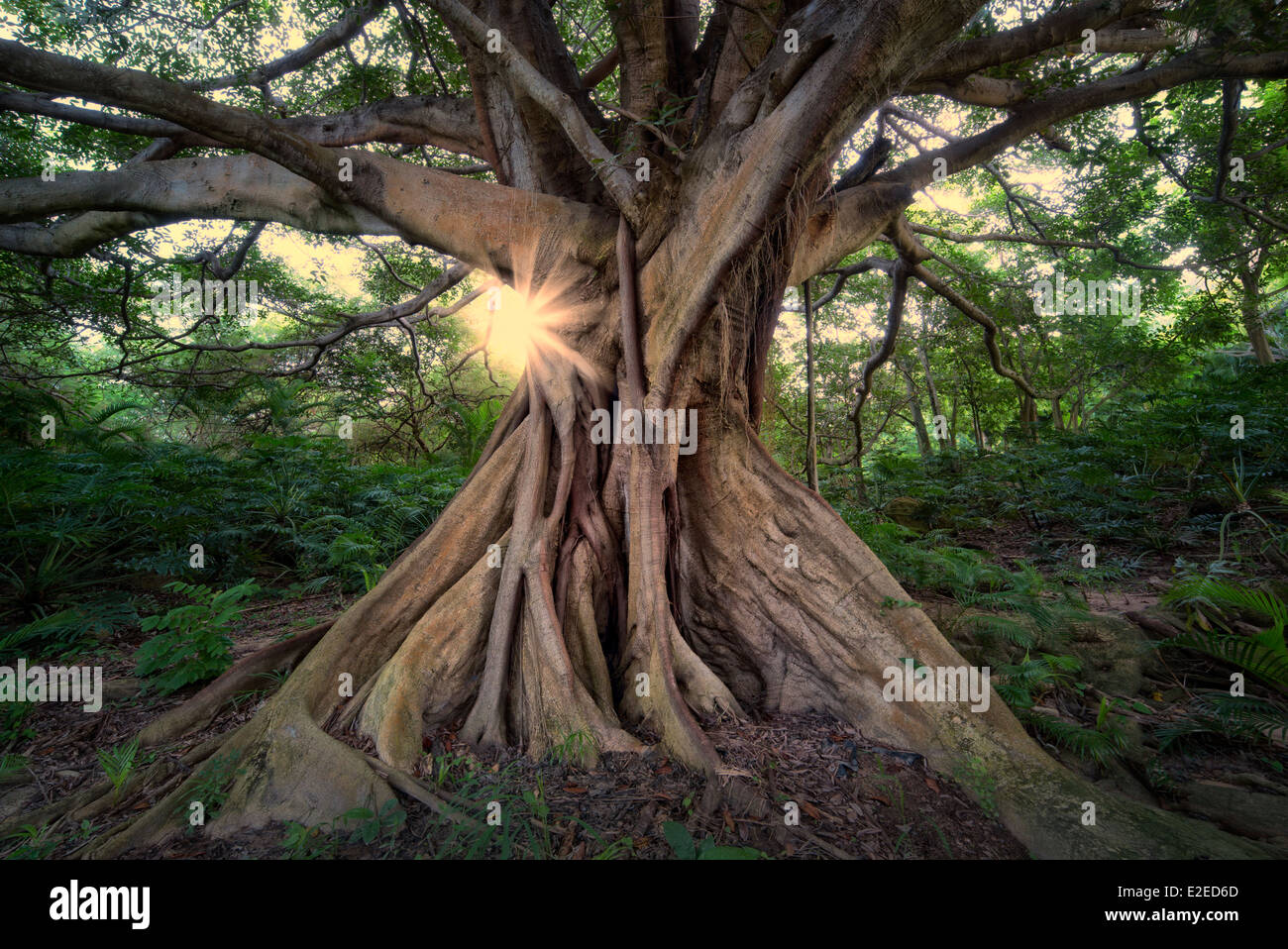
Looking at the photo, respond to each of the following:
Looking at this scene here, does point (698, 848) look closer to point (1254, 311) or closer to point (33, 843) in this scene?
point (33, 843)

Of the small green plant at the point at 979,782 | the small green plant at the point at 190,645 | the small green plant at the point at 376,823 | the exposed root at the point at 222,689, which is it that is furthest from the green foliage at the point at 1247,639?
the small green plant at the point at 190,645

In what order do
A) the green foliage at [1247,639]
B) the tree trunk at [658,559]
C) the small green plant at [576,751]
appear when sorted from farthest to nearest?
the green foliage at [1247,639] < the small green plant at [576,751] < the tree trunk at [658,559]

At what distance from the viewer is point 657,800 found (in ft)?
7.70

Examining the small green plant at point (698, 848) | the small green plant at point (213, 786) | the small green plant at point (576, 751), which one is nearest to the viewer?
the small green plant at point (698, 848)

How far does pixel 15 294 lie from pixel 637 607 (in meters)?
7.67

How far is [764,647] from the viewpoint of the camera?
3410mm

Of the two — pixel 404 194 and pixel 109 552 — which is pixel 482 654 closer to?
pixel 404 194

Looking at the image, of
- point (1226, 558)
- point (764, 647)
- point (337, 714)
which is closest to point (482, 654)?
point (337, 714)

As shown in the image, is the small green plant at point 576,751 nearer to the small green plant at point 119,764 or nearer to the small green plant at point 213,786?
the small green plant at point 213,786

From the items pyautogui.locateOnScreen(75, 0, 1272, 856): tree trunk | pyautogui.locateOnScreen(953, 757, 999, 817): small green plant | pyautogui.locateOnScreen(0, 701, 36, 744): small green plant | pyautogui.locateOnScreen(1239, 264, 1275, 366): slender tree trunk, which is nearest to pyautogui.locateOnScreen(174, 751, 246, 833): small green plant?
pyautogui.locateOnScreen(75, 0, 1272, 856): tree trunk

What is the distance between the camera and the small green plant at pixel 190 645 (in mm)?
3072

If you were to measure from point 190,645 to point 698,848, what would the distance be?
3075 mm

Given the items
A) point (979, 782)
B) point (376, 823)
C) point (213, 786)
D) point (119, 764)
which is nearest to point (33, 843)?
point (119, 764)
